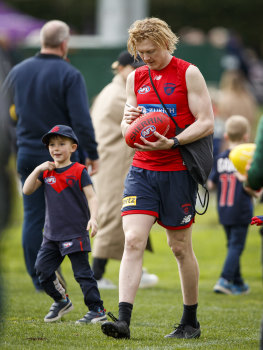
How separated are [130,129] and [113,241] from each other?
313 centimetres

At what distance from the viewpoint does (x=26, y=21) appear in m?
29.4

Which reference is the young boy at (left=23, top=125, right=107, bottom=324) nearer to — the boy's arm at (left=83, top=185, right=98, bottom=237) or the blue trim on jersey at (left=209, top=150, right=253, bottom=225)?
the boy's arm at (left=83, top=185, right=98, bottom=237)

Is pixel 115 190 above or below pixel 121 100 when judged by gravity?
below

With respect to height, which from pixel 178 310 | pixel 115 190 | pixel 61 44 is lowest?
pixel 178 310

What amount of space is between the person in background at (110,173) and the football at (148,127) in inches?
111

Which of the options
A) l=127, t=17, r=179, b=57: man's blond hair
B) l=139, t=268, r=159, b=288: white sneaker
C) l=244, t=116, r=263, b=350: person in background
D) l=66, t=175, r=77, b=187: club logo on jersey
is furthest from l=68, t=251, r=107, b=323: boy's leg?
l=139, t=268, r=159, b=288: white sneaker

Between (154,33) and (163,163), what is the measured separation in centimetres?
94

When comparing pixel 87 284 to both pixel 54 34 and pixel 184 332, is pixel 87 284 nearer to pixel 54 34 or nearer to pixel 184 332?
pixel 184 332

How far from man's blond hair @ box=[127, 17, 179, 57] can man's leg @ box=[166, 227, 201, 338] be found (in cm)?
137

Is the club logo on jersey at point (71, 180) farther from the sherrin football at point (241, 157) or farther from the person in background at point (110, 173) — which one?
the person in background at point (110, 173)

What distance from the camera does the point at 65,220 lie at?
6.58m

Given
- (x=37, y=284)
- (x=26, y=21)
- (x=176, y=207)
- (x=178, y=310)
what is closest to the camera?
(x=176, y=207)

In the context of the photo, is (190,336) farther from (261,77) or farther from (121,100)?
(261,77)

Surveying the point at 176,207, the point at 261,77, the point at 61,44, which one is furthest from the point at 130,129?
the point at 261,77
